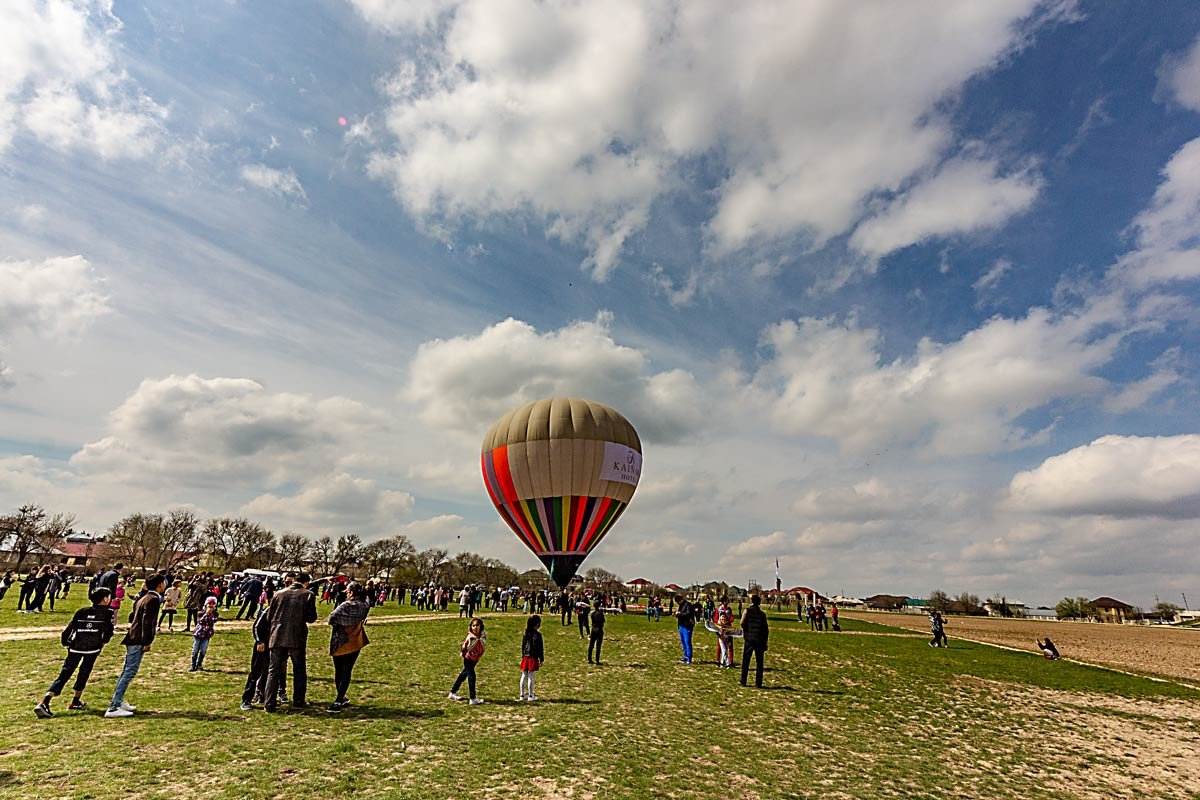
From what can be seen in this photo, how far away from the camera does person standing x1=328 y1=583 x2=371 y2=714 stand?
10.7 meters

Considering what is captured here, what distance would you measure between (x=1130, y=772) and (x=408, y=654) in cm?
1709

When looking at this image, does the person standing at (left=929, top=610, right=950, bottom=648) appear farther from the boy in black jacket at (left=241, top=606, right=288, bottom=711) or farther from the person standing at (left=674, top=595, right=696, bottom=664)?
the boy in black jacket at (left=241, top=606, right=288, bottom=711)

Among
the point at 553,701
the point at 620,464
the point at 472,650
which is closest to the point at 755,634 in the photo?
the point at 553,701

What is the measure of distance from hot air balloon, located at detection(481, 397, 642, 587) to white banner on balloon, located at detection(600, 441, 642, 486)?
7 cm

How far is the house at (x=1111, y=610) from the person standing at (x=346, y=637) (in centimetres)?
14657

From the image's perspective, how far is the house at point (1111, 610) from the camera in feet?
377

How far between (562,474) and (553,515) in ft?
10.8

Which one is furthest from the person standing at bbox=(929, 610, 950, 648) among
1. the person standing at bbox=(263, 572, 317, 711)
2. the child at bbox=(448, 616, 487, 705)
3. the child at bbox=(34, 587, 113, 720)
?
the child at bbox=(34, 587, 113, 720)

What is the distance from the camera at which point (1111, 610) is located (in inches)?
5044

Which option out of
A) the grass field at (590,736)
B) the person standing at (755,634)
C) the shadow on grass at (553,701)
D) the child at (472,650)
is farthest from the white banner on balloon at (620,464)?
the child at (472,650)

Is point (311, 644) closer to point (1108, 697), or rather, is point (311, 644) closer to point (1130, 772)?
point (1130, 772)

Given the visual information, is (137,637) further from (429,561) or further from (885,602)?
(885,602)

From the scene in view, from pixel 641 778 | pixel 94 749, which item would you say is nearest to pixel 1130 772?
pixel 641 778

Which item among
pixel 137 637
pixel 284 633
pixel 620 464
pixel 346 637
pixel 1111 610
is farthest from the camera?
pixel 1111 610
